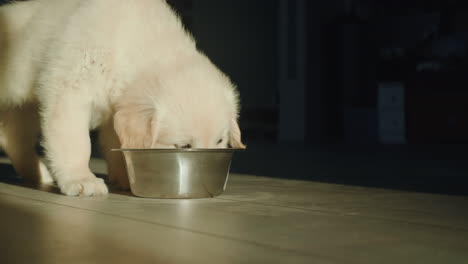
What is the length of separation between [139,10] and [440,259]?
1.63 metres

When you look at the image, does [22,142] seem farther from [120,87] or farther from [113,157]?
[120,87]

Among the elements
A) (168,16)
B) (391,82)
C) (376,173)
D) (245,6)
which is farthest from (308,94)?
(168,16)

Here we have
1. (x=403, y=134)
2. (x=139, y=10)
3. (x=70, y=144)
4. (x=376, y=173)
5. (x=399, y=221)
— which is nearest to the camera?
(x=399, y=221)

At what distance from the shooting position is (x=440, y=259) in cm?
137

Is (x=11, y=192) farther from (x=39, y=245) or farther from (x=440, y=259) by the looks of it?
(x=440, y=259)

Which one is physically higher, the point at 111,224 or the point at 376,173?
the point at 111,224

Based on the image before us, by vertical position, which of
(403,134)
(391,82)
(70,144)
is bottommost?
(403,134)

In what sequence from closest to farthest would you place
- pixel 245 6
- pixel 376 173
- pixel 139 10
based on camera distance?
pixel 139 10
pixel 376 173
pixel 245 6

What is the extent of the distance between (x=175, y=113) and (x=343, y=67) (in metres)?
6.25

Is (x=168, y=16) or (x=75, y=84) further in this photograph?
(x=168, y=16)

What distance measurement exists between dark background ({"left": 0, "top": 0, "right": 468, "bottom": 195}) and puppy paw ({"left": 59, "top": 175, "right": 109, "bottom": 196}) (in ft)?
14.1

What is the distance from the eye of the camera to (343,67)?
8.22 metres

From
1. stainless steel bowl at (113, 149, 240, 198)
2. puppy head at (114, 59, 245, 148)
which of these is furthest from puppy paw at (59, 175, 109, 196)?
puppy head at (114, 59, 245, 148)

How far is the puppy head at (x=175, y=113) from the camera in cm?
222
